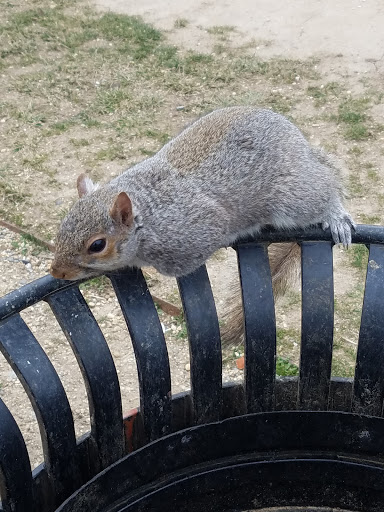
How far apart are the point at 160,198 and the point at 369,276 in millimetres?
692

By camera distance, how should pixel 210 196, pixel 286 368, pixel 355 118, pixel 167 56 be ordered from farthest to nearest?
pixel 167 56 → pixel 355 118 → pixel 286 368 → pixel 210 196

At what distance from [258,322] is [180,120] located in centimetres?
299

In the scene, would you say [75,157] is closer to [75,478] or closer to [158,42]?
[158,42]

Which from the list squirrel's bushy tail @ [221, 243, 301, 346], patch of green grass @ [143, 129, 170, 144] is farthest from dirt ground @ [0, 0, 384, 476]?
squirrel's bushy tail @ [221, 243, 301, 346]

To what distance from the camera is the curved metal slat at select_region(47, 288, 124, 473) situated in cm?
187

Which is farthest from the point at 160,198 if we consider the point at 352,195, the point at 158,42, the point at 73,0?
the point at 73,0

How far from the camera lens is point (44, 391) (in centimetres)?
181

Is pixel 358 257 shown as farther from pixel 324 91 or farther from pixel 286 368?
pixel 324 91

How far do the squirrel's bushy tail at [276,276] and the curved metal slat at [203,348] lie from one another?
0.48m

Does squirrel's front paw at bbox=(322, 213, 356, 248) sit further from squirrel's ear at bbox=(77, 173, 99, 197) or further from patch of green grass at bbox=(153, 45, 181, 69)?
patch of green grass at bbox=(153, 45, 181, 69)

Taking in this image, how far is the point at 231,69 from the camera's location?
17.5 ft

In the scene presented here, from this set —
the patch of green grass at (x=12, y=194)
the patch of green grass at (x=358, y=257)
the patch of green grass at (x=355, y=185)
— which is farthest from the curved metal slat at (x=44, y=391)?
the patch of green grass at (x=355, y=185)

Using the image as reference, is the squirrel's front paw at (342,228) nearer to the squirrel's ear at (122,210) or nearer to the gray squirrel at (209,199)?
the gray squirrel at (209,199)

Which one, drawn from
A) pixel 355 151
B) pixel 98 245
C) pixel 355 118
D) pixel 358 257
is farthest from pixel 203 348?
pixel 355 118
